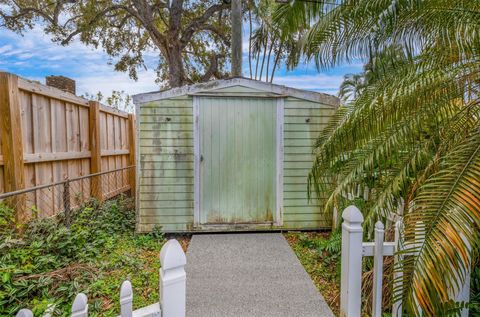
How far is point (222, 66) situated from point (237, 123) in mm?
7202

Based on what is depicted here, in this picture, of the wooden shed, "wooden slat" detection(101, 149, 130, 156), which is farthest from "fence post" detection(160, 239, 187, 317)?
"wooden slat" detection(101, 149, 130, 156)

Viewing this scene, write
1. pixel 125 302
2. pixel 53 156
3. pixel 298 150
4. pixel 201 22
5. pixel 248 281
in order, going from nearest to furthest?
pixel 125 302, pixel 248 281, pixel 53 156, pixel 298 150, pixel 201 22

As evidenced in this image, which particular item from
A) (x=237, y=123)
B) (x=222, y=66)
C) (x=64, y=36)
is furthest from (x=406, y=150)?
(x=64, y=36)

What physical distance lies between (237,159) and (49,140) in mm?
2383

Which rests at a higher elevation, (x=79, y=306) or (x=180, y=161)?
(x=180, y=161)

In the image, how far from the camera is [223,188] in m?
4.12

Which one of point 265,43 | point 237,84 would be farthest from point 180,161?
point 265,43

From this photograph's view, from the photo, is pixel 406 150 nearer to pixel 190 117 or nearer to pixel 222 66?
pixel 190 117

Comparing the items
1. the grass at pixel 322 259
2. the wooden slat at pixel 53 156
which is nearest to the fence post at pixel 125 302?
the grass at pixel 322 259

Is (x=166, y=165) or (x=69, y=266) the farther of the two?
(x=166, y=165)

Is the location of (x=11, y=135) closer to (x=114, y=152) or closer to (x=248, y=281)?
(x=248, y=281)

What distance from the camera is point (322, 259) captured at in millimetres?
3330

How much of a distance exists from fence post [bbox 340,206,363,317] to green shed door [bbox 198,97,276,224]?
2388 mm

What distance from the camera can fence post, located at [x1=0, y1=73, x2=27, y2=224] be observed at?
103 inches
